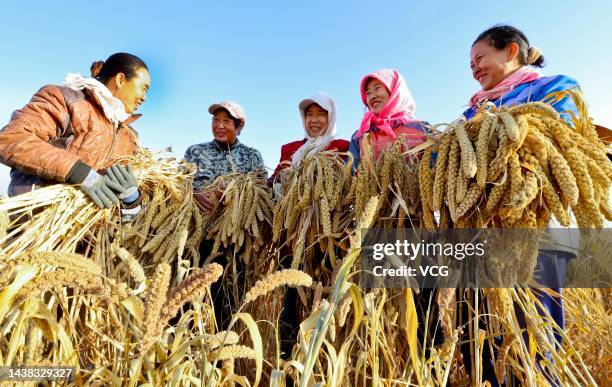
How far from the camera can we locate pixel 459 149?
1538 millimetres

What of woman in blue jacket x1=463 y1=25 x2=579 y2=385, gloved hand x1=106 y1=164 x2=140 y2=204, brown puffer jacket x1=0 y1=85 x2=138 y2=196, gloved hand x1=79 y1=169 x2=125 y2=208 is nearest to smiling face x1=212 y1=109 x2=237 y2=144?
brown puffer jacket x1=0 y1=85 x2=138 y2=196

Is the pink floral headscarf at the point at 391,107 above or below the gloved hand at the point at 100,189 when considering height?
above

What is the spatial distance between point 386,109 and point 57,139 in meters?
1.94

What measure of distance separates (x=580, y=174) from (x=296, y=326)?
62.7 inches

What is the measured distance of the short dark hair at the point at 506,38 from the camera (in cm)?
235

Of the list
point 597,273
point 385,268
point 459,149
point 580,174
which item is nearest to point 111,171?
point 385,268

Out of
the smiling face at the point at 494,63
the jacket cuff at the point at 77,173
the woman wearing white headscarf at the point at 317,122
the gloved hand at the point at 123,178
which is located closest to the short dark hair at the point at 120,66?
the gloved hand at the point at 123,178

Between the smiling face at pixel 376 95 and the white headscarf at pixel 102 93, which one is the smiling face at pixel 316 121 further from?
the white headscarf at pixel 102 93

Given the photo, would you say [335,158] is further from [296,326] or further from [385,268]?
[296,326]

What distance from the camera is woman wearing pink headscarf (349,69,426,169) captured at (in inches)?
103

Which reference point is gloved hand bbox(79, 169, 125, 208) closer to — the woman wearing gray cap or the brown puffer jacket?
the brown puffer jacket

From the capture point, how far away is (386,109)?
8.82 ft

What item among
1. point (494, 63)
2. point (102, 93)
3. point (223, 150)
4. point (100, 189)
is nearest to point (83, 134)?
point (102, 93)

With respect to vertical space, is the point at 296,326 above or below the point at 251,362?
above
